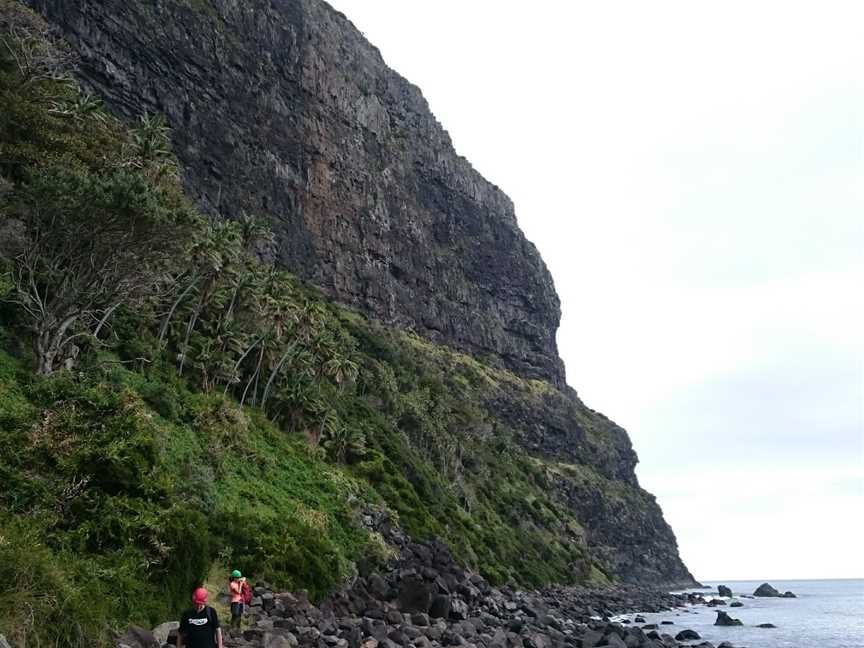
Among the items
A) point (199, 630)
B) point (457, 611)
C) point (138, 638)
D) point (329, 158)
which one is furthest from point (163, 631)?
point (329, 158)

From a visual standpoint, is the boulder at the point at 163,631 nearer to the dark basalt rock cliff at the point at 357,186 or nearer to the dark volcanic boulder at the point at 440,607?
the dark volcanic boulder at the point at 440,607

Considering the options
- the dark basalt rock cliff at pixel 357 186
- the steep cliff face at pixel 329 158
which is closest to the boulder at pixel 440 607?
the dark basalt rock cliff at pixel 357 186

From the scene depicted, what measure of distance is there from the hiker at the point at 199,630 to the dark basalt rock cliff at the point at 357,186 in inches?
3744

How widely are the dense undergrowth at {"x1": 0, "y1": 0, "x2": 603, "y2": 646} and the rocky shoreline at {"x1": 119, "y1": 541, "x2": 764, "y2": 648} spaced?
1.55 meters

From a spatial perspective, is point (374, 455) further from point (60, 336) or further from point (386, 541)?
point (60, 336)

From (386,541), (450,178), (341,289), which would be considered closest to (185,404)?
(386,541)

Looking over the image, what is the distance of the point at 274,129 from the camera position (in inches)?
4870

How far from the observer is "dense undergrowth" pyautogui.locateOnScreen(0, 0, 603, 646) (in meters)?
18.8

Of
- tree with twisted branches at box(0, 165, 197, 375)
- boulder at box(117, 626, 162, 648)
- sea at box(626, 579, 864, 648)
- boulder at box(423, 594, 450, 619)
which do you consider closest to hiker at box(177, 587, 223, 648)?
boulder at box(117, 626, 162, 648)

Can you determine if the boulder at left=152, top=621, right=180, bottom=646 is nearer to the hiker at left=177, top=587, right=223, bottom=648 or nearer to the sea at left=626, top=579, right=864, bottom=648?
the hiker at left=177, top=587, right=223, bottom=648

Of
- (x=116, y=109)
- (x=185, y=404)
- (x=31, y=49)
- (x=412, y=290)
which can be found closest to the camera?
(x=185, y=404)

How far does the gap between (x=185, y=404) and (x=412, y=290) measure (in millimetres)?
116711

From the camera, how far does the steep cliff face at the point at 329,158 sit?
10219 centimetres

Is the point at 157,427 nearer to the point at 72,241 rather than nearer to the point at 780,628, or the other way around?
the point at 72,241
